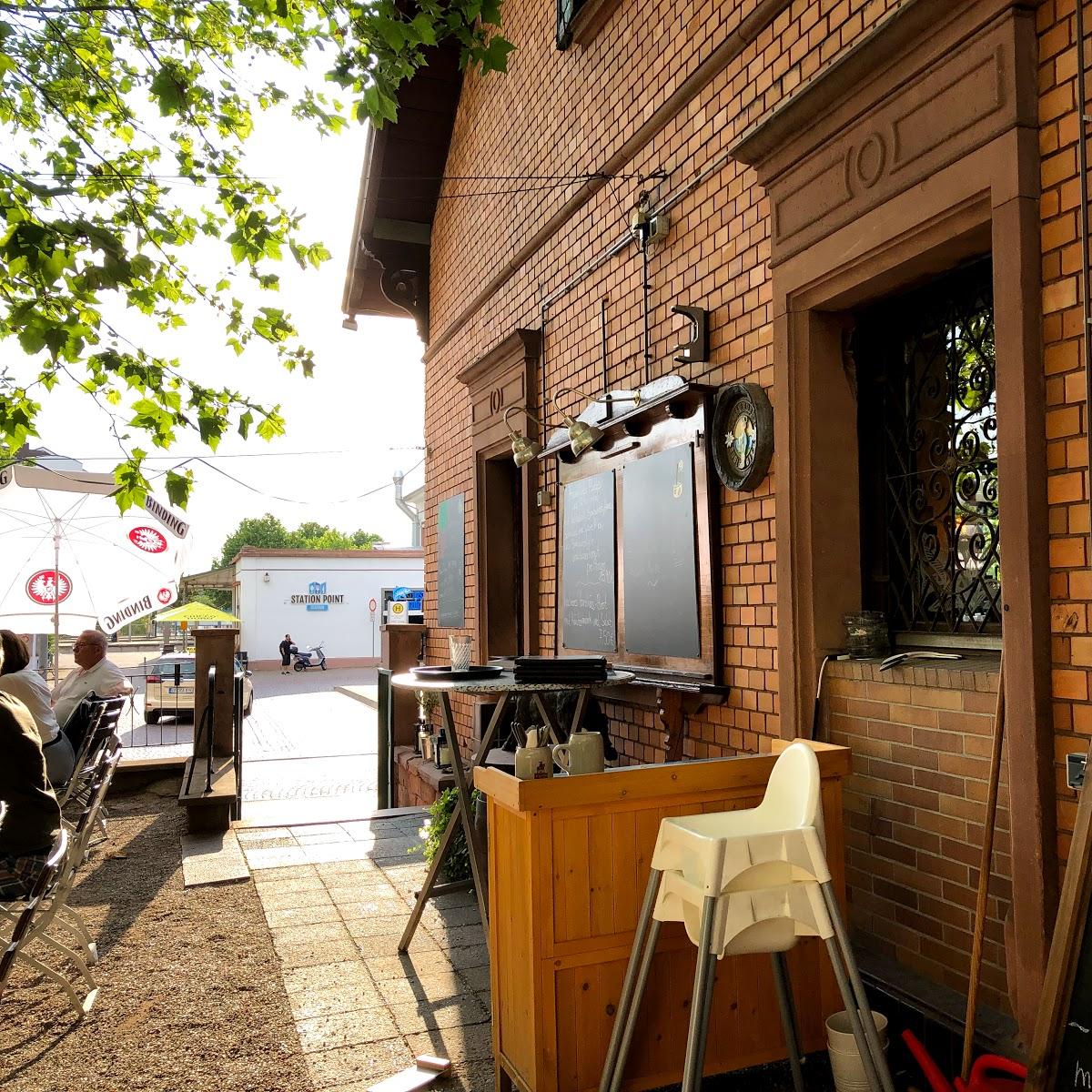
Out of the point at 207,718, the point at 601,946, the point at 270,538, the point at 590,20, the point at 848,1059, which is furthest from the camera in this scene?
the point at 270,538

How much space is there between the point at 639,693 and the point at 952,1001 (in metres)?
2.12

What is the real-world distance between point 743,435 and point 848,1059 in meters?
2.24

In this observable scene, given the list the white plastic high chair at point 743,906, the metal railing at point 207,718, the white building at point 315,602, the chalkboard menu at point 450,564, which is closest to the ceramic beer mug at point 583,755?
the white plastic high chair at point 743,906

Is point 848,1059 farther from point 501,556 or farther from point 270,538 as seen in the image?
point 270,538

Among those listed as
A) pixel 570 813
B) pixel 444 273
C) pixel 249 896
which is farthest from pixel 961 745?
pixel 444 273

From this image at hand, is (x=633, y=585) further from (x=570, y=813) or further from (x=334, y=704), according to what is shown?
(x=334, y=704)

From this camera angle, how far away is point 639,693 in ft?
15.3

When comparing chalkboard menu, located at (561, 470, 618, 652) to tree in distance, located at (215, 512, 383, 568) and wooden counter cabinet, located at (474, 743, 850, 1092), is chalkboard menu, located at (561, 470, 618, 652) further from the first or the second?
tree in distance, located at (215, 512, 383, 568)

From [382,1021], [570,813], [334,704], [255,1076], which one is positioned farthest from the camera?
[334,704]

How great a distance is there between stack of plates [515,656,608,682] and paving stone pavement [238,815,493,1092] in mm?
1231

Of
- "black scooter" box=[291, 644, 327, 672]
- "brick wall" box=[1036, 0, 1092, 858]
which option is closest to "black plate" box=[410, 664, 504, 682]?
"brick wall" box=[1036, 0, 1092, 858]

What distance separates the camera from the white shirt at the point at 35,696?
5703 mm

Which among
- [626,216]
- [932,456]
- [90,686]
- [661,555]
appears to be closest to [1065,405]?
[932,456]

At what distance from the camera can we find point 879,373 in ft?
11.5
